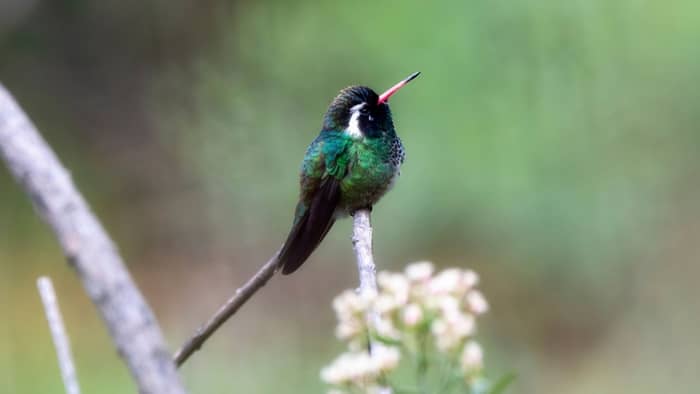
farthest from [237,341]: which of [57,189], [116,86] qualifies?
[57,189]

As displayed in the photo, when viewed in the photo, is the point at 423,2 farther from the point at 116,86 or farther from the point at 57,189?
the point at 57,189

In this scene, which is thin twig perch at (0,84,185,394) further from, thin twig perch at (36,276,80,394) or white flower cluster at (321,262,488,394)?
thin twig perch at (36,276,80,394)

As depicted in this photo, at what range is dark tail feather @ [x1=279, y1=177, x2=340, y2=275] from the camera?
2.23 metres

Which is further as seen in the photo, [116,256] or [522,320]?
[522,320]

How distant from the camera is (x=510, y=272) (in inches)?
219

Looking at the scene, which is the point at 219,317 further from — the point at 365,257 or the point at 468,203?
the point at 468,203

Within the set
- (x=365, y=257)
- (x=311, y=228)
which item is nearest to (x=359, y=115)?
(x=311, y=228)

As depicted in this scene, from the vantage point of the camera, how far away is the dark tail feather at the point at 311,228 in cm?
223

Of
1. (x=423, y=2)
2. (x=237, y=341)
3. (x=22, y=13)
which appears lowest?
(x=237, y=341)

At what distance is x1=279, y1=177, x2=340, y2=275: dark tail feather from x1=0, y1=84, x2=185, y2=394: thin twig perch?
52.5 inches

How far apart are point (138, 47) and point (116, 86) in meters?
0.36

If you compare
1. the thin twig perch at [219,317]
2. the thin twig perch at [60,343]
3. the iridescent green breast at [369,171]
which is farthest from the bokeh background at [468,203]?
the thin twig perch at [60,343]

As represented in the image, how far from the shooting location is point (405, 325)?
32.1 inches

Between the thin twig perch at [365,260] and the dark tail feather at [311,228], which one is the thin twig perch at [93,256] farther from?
the dark tail feather at [311,228]
